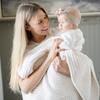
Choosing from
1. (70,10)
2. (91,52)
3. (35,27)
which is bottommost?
(91,52)

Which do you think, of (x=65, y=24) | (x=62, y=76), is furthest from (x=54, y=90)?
(x=65, y=24)

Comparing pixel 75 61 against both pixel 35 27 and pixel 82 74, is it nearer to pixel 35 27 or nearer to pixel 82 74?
pixel 82 74

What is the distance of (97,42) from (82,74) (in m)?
1.06

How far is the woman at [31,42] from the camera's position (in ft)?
3.73

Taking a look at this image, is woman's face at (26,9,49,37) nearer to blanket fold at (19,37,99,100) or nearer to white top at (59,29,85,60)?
blanket fold at (19,37,99,100)

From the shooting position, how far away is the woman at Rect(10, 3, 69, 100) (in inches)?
44.7

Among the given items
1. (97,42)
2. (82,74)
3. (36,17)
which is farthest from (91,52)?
(36,17)

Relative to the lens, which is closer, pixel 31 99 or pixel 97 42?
pixel 31 99

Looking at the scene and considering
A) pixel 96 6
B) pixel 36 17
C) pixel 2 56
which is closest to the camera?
pixel 36 17

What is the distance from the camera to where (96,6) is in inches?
78.6

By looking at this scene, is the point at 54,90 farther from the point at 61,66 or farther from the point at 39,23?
the point at 39,23

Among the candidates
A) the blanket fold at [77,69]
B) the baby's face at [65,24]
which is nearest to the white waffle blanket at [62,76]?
the blanket fold at [77,69]

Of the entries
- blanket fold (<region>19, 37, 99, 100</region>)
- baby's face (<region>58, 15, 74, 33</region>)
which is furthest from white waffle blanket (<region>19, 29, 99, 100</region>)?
baby's face (<region>58, 15, 74, 33</region>)

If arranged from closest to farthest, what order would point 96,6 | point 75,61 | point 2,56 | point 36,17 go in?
point 75,61 → point 36,17 → point 96,6 → point 2,56
